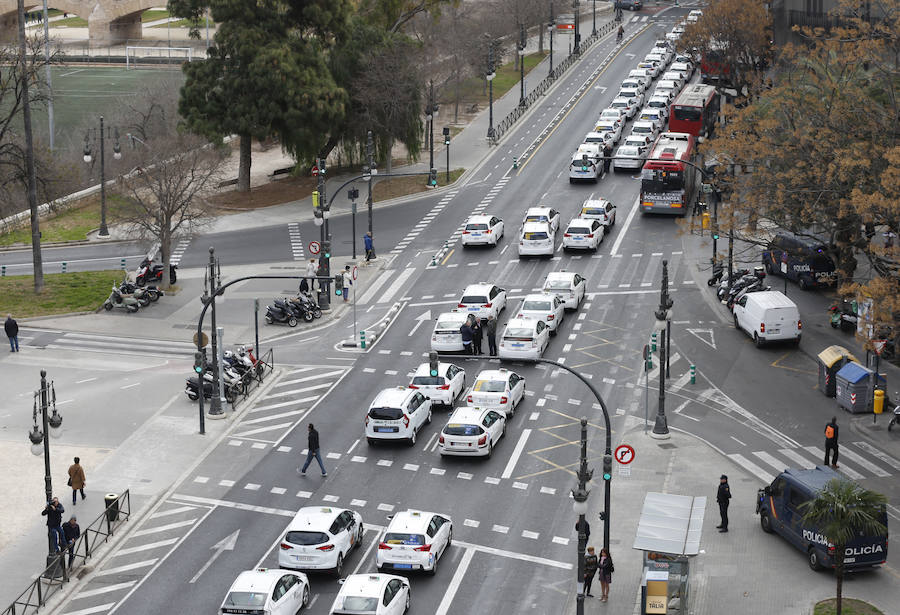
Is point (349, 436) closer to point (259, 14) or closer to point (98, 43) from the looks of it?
point (259, 14)

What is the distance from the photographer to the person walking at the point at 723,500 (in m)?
39.7

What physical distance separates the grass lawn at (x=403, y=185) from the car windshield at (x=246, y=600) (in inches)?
1951

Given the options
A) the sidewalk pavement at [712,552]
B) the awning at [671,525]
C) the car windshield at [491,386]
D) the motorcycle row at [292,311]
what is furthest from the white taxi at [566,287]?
the awning at [671,525]

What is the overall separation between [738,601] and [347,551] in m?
11.0

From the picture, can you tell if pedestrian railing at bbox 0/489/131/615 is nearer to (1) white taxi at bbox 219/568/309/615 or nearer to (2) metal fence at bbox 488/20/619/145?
(1) white taxi at bbox 219/568/309/615

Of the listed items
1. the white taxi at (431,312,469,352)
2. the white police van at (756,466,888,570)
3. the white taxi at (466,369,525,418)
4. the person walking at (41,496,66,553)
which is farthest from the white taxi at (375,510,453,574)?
the white taxi at (431,312,469,352)

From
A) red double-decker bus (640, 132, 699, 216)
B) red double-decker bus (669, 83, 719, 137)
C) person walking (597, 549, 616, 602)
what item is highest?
red double-decker bus (669, 83, 719, 137)

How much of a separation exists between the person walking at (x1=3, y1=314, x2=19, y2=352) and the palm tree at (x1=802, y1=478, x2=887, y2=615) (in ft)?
120

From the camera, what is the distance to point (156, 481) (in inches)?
1764

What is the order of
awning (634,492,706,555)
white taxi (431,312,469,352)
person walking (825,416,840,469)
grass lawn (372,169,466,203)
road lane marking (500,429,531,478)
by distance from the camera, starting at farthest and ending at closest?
grass lawn (372,169,466,203)
white taxi (431,312,469,352)
road lane marking (500,429,531,478)
person walking (825,416,840,469)
awning (634,492,706,555)

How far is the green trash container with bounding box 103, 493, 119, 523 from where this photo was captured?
4103 centimetres

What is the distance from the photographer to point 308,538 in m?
37.3

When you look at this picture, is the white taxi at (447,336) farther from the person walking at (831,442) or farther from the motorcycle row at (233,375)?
the person walking at (831,442)

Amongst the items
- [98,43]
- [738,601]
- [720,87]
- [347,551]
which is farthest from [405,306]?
[98,43]
